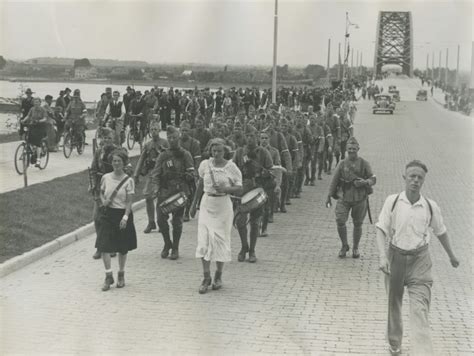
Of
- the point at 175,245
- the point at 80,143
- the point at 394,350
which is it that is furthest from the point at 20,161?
the point at 394,350

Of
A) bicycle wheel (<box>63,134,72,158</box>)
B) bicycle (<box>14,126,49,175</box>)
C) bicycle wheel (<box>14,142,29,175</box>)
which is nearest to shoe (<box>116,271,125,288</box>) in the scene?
bicycle (<box>14,126,49,175</box>)

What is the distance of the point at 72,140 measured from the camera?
792 inches

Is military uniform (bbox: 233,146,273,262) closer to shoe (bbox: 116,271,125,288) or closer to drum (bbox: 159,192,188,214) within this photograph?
drum (bbox: 159,192,188,214)

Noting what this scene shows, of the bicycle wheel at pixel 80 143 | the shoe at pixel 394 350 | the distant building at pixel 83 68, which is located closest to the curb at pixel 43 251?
the shoe at pixel 394 350

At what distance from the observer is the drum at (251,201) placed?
9.57 metres

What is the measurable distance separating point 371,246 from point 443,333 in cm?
410

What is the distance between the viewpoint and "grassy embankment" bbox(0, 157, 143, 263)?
10.1 m

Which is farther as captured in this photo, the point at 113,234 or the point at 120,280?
the point at 120,280

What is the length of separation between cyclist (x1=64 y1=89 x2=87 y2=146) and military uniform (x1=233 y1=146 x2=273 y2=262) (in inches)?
391

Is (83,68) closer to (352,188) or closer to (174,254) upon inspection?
(174,254)

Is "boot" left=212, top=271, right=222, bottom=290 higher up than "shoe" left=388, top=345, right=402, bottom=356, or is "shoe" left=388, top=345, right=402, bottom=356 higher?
"shoe" left=388, top=345, right=402, bottom=356

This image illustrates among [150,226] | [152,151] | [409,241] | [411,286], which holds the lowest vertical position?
[150,226]

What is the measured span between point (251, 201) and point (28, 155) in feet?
27.3

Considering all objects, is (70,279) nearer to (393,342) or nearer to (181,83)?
(393,342)
